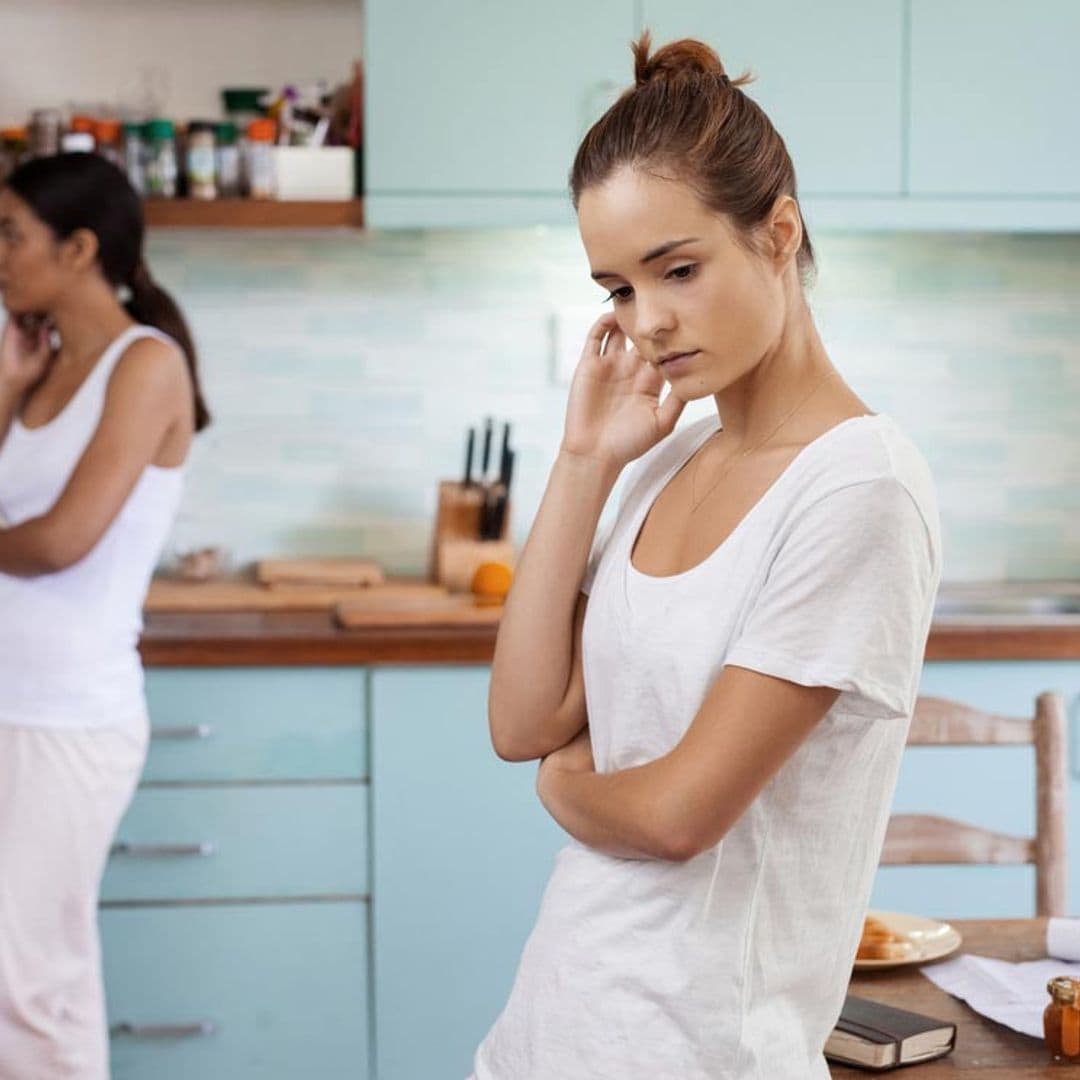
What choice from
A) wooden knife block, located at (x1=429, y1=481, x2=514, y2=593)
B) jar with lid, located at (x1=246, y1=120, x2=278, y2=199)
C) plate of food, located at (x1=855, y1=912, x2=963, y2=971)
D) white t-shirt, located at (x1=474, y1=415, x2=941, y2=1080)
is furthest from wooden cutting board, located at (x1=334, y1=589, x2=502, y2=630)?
white t-shirt, located at (x1=474, y1=415, x2=941, y2=1080)

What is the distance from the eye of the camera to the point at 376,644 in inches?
114

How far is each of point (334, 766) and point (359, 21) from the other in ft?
4.94

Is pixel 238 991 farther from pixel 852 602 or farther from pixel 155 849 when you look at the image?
pixel 852 602

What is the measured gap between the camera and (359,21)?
3447 millimetres

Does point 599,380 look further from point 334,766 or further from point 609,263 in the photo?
point 334,766

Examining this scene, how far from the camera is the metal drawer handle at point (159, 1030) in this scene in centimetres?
294

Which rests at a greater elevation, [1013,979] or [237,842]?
[1013,979]

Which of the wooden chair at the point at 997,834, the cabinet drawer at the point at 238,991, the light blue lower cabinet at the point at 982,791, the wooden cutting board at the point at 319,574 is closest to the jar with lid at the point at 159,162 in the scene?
the wooden cutting board at the point at 319,574

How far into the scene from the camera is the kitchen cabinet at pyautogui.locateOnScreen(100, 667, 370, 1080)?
2910 mm

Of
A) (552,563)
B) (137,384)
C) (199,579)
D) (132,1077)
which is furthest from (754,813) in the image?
(199,579)

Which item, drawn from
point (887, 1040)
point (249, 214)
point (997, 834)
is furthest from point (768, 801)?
point (249, 214)

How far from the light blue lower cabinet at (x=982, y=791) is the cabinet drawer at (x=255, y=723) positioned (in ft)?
3.15

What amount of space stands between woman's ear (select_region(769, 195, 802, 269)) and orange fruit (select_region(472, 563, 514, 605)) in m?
1.90

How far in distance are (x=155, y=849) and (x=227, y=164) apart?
1.28m
